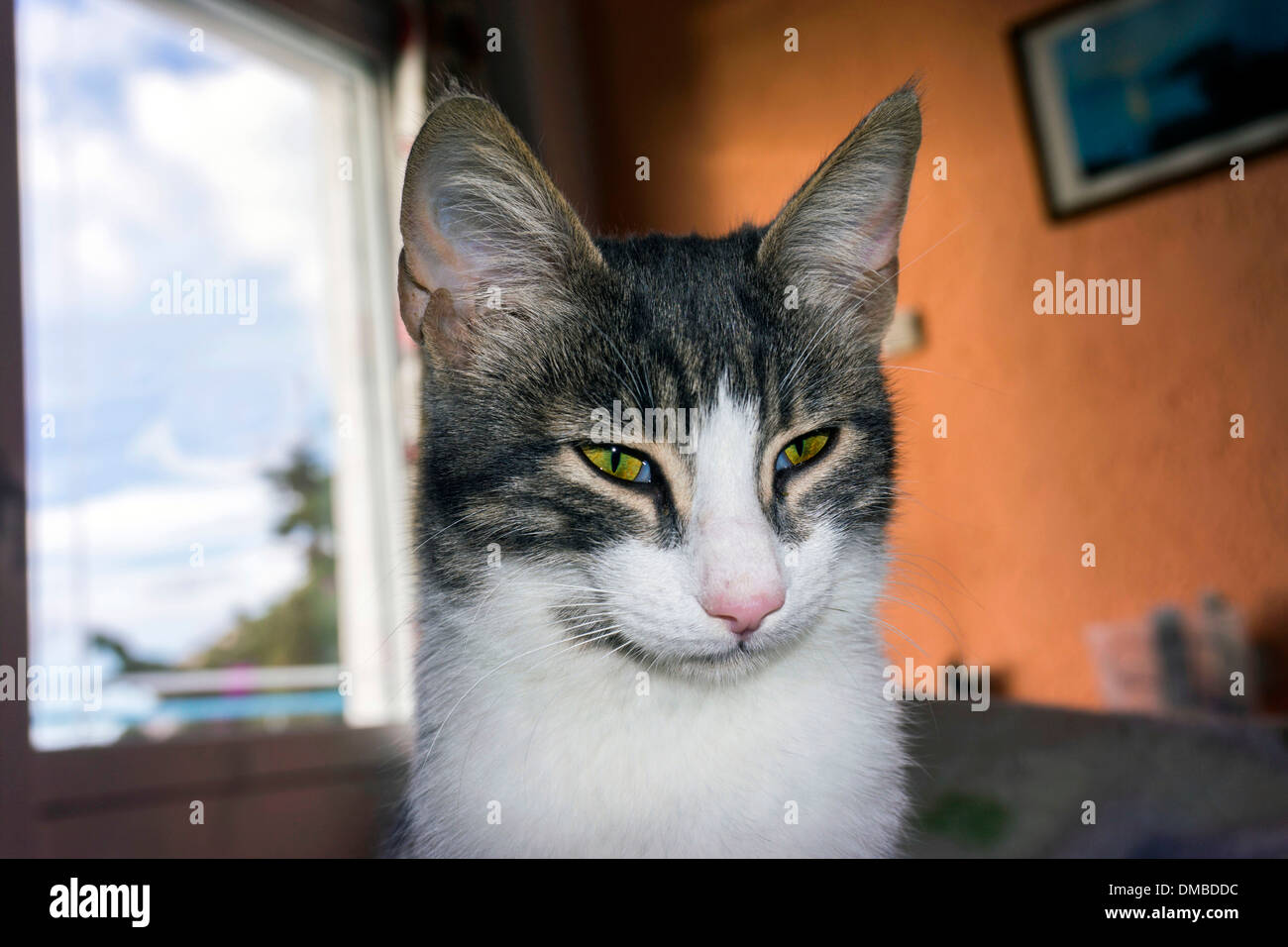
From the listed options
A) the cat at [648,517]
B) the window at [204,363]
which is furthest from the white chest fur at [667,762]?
the window at [204,363]

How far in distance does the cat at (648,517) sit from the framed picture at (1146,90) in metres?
1.33

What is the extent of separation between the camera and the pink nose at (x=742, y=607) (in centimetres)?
65

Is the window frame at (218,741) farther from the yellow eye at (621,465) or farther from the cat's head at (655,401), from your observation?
the yellow eye at (621,465)

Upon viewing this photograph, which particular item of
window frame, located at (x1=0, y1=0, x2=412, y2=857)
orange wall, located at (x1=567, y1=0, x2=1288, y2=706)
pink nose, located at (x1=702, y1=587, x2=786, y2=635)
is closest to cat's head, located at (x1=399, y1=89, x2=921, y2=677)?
pink nose, located at (x1=702, y1=587, x2=786, y2=635)

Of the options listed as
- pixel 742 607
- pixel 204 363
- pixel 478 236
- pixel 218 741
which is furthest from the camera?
pixel 204 363

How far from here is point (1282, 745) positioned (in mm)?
1376

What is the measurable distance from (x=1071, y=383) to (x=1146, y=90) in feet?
2.22

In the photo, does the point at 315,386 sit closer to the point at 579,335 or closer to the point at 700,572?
the point at 579,335

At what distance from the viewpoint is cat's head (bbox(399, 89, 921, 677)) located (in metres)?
0.69

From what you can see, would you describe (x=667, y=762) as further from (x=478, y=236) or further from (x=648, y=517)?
(x=478, y=236)

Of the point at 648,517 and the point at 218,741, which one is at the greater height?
the point at 648,517

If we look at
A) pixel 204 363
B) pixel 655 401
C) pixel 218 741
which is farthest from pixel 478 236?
pixel 204 363

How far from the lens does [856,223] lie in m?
0.81
